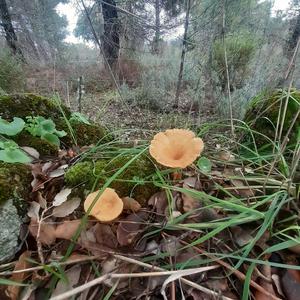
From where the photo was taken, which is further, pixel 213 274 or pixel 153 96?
pixel 153 96

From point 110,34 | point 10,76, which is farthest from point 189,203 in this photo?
point 110,34

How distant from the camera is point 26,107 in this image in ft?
4.61

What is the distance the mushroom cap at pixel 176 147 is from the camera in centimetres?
84

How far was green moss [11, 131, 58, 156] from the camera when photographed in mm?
1181

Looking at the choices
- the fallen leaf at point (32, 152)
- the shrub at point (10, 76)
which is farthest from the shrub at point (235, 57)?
the fallen leaf at point (32, 152)

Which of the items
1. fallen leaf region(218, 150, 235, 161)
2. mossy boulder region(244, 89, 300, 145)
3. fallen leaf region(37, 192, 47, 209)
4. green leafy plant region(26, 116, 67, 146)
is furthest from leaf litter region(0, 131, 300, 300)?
mossy boulder region(244, 89, 300, 145)

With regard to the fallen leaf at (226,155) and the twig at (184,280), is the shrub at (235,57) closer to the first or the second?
the fallen leaf at (226,155)

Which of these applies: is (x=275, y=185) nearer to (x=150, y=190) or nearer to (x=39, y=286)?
(x=150, y=190)

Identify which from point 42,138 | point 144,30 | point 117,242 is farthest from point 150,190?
point 144,30

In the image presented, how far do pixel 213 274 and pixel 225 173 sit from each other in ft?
1.34

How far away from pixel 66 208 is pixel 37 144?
46 cm

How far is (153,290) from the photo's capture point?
0.68m

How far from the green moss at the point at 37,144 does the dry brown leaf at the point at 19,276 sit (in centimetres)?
54

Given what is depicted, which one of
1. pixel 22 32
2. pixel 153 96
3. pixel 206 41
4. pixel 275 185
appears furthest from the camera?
pixel 22 32
